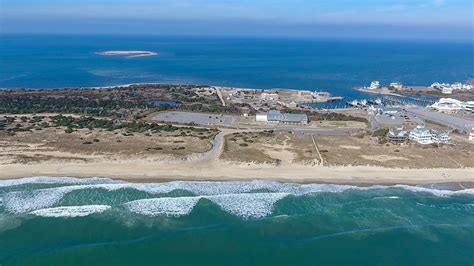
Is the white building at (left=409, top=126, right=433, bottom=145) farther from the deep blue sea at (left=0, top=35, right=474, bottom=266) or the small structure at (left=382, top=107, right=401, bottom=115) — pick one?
the small structure at (left=382, top=107, right=401, bottom=115)

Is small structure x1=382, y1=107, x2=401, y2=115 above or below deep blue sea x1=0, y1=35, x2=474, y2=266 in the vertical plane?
above

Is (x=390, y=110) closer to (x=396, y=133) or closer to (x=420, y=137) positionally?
(x=396, y=133)

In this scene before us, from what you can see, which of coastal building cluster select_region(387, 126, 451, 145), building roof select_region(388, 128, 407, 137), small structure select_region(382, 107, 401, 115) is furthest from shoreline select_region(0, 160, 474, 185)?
small structure select_region(382, 107, 401, 115)

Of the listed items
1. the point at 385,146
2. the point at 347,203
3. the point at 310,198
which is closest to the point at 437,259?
the point at 347,203

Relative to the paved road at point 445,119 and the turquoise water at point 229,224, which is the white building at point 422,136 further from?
the turquoise water at point 229,224

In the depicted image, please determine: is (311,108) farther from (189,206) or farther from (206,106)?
(189,206)

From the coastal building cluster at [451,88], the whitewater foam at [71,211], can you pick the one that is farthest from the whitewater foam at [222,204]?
the coastal building cluster at [451,88]
